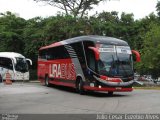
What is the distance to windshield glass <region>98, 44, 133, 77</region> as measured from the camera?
78.1ft

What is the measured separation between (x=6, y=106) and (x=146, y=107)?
6062 millimetres

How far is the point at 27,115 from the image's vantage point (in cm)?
1520

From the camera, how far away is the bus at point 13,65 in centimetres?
4706

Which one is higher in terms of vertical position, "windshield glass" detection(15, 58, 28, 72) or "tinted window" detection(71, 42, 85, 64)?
"tinted window" detection(71, 42, 85, 64)

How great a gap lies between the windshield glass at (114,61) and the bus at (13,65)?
24203mm

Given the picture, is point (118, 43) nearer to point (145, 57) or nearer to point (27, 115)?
point (27, 115)

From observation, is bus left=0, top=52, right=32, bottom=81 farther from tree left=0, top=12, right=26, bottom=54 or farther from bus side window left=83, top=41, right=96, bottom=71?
bus side window left=83, top=41, right=96, bottom=71

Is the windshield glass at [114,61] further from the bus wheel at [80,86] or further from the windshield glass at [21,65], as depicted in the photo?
the windshield glass at [21,65]

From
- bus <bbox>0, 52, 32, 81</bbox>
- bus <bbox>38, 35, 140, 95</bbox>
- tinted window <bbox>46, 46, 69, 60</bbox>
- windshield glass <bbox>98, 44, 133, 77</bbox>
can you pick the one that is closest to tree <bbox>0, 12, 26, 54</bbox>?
bus <bbox>0, 52, 32, 81</bbox>

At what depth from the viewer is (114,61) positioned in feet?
78.9

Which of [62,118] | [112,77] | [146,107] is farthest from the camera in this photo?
[112,77]

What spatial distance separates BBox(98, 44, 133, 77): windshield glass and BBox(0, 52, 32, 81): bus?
24.2 m

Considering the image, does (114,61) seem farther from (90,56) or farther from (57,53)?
(57,53)

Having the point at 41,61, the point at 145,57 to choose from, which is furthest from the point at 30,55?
the point at 41,61
